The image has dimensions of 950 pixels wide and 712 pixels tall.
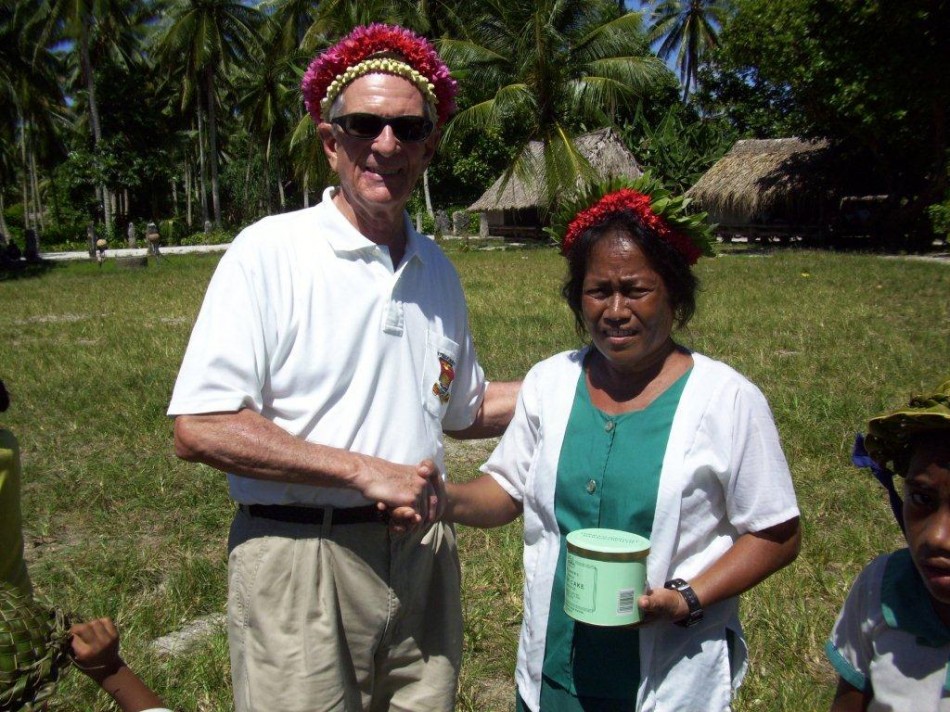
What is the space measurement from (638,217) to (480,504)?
0.86 metres

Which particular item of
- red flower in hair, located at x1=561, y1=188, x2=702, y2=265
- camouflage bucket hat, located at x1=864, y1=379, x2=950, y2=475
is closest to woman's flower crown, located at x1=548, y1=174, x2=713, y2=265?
red flower in hair, located at x1=561, y1=188, x2=702, y2=265

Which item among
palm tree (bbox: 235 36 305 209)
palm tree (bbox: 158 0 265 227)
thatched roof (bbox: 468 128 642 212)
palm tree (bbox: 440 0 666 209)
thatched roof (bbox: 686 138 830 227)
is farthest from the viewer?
palm tree (bbox: 158 0 265 227)

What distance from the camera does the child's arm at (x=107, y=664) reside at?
200 centimetres

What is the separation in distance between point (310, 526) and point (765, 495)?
1.11 metres

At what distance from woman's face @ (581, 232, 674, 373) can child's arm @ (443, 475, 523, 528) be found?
0.50m

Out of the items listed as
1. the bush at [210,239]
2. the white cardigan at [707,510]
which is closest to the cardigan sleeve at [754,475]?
the white cardigan at [707,510]

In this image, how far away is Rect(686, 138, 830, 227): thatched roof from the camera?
2933 centimetres

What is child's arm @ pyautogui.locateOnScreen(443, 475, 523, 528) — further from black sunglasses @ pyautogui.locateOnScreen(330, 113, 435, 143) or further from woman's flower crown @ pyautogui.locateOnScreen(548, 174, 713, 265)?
black sunglasses @ pyautogui.locateOnScreen(330, 113, 435, 143)

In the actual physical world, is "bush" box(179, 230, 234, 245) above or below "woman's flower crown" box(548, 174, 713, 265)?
below

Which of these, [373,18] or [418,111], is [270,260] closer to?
[418,111]

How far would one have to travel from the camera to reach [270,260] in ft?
7.27

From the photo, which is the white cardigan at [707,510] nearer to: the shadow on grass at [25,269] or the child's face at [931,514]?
the child's face at [931,514]

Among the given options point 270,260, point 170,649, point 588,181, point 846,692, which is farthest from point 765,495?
point 170,649

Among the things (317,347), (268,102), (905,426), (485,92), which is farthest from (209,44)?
(905,426)
